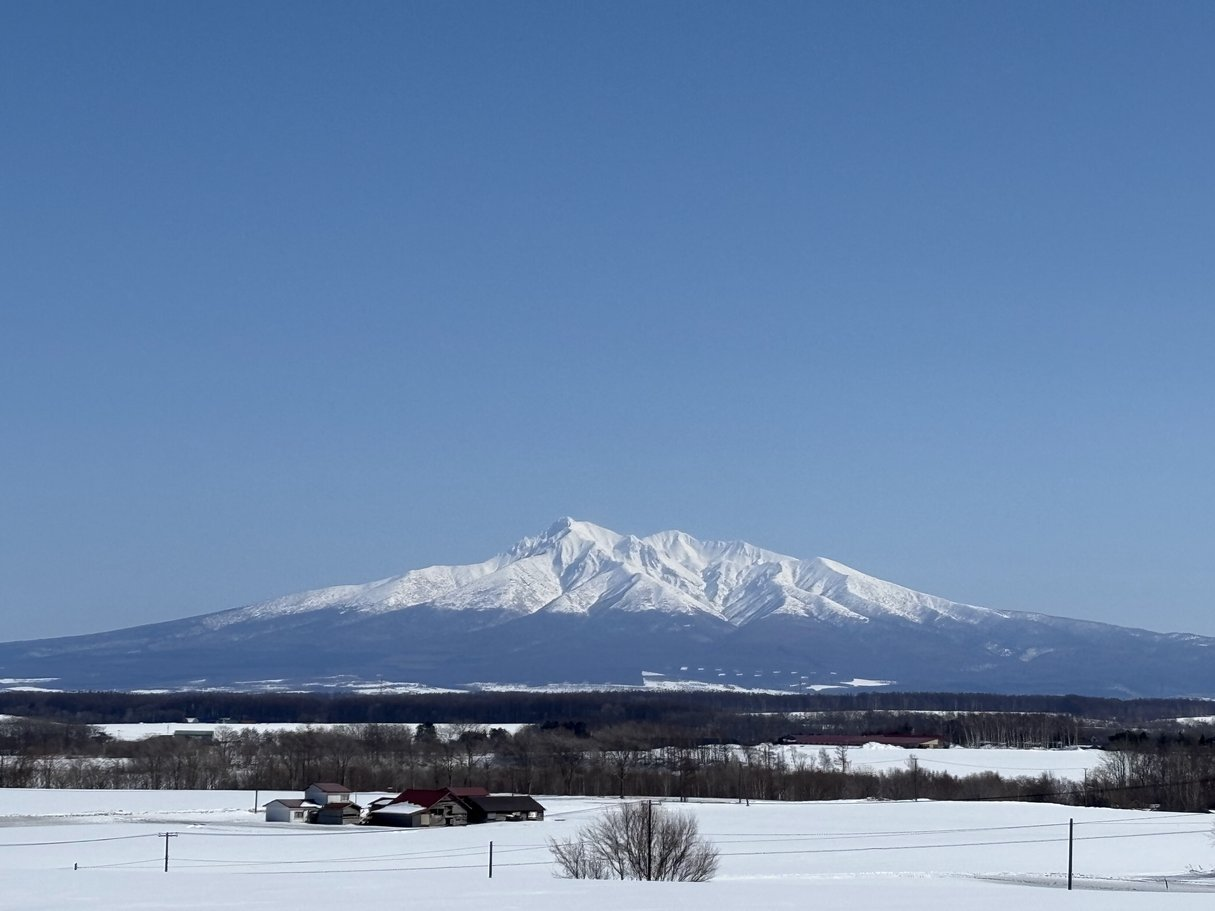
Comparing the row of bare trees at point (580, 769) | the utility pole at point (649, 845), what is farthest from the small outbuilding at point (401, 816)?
the utility pole at point (649, 845)

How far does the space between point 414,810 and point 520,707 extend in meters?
98.6

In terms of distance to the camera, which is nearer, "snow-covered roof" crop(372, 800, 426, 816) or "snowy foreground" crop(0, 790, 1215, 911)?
"snowy foreground" crop(0, 790, 1215, 911)

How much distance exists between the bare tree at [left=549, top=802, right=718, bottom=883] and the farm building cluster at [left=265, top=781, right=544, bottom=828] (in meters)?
17.8

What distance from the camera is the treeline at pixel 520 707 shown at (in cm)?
14500

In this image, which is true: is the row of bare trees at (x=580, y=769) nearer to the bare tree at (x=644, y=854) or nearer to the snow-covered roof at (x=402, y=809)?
the snow-covered roof at (x=402, y=809)

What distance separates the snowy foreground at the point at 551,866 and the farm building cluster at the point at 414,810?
4.37ft

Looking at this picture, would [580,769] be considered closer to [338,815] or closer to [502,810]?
[502,810]

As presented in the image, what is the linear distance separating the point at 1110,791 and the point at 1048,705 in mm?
117189

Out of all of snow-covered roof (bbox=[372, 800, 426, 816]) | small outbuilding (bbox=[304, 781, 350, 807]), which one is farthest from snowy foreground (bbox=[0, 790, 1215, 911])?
snow-covered roof (bbox=[372, 800, 426, 816])

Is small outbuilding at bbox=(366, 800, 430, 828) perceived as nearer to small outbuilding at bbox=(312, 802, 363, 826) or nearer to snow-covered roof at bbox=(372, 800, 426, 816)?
snow-covered roof at bbox=(372, 800, 426, 816)

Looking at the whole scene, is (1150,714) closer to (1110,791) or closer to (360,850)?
(1110,791)

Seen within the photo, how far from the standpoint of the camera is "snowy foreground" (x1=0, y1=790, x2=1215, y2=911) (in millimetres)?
27484

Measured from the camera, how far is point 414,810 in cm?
5731

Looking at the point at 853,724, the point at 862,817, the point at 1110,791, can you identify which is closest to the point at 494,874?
the point at 862,817
